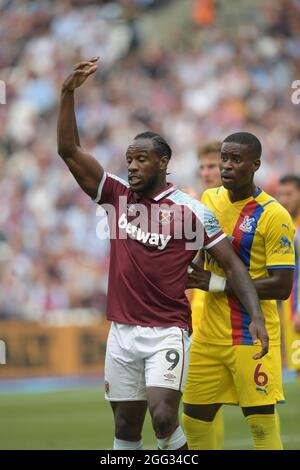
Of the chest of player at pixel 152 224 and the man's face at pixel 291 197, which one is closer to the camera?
the chest of player at pixel 152 224

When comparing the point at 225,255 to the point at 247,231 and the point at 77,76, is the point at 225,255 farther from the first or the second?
the point at 77,76

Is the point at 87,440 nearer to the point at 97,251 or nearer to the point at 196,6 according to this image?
the point at 97,251

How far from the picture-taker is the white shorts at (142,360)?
623 cm

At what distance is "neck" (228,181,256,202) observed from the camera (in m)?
6.76

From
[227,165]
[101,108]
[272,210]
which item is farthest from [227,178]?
[101,108]

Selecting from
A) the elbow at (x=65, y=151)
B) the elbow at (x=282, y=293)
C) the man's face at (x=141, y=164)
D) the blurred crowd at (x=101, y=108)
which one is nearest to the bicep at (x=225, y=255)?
the elbow at (x=282, y=293)

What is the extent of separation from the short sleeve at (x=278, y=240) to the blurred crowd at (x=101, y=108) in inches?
386

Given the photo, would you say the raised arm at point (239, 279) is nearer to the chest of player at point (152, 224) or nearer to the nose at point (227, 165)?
the chest of player at point (152, 224)

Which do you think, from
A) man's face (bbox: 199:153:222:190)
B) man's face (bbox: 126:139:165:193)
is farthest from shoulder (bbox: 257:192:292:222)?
man's face (bbox: 199:153:222:190)

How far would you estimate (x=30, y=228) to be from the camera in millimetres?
17016

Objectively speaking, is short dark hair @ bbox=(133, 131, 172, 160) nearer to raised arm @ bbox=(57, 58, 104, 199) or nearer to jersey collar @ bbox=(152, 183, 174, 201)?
jersey collar @ bbox=(152, 183, 174, 201)

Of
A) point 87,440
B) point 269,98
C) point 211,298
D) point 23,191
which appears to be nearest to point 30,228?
point 23,191

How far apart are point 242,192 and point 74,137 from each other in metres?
1.26

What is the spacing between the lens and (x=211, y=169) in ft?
26.3
